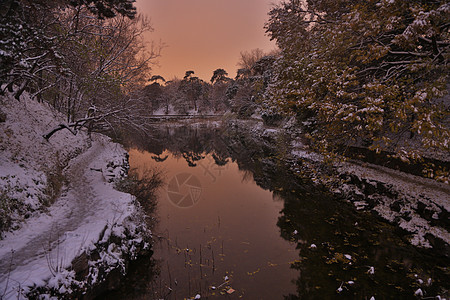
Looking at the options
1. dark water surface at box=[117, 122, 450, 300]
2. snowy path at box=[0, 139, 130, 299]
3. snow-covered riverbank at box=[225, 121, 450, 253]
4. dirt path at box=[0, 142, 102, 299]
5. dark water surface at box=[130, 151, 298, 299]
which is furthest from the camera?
snow-covered riverbank at box=[225, 121, 450, 253]

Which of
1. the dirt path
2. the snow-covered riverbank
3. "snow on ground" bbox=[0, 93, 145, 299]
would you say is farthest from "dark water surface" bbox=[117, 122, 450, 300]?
the dirt path

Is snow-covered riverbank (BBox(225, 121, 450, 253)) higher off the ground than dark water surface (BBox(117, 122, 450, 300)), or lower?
higher

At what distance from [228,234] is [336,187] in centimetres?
808

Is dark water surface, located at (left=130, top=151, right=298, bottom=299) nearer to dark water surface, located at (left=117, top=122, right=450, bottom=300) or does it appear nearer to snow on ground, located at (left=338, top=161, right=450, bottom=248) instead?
dark water surface, located at (left=117, top=122, right=450, bottom=300)

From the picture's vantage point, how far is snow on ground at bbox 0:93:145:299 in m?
4.76

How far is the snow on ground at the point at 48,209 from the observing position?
476 cm

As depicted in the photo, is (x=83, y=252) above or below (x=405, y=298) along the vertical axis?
above

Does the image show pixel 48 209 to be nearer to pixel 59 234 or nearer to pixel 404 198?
pixel 59 234

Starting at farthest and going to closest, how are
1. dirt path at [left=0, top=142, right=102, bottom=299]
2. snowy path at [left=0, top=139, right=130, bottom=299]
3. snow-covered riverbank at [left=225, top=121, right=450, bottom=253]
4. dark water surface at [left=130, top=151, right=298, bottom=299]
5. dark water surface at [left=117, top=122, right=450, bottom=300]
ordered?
1. snow-covered riverbank at [left=225, top=121, right=450, bottom=253]
2. dark water surface at [left=130, top=151, right=298, bottom=299]
3. dark water surface at [left=117, top=122, right=450, bottom=300]
4. dirt path at [left=0, top=142, right=102, bottom=299]
5. snowy path at [left=0, top=139, right=130, bottom=299]

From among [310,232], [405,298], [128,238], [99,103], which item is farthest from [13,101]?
[405,298]

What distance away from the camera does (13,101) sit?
39.3 ft

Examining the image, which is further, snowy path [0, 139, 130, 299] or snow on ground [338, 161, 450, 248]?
snow on ground [338, 161, 450, 248]

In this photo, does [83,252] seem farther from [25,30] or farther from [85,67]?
[85,67]

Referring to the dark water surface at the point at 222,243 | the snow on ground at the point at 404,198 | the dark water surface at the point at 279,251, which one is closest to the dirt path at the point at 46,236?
the dark water surface at the point at 279,251
